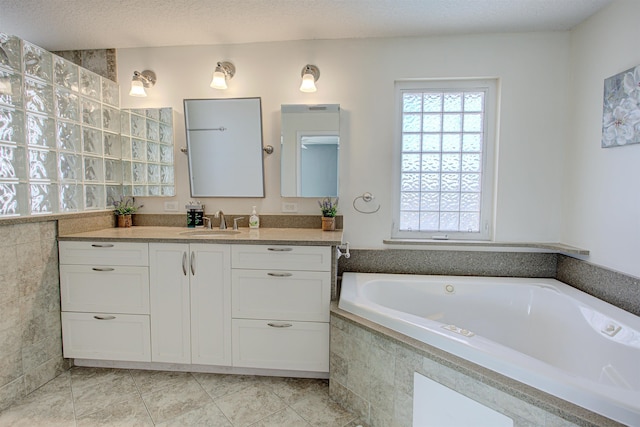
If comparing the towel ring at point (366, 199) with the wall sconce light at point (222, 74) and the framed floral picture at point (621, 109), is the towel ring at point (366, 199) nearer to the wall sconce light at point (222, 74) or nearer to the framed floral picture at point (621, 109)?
the wall sconce light at point (222, 74)

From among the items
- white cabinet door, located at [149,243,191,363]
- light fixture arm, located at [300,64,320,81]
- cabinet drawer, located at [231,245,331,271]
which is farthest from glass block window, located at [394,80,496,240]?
white cabinet door, located at [149,243,191,363]

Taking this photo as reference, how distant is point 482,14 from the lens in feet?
6.29

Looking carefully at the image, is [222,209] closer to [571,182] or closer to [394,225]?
[394,225]

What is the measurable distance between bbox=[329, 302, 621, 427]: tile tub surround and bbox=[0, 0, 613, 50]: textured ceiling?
71.5 inches

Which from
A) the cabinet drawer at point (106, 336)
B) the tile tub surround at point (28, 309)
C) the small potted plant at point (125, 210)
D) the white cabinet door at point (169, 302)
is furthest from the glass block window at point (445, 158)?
the tile tub surround at point (28, 309)

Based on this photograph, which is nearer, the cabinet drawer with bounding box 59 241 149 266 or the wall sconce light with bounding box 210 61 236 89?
the cabinet drawer with bounding box 59 241 149 266

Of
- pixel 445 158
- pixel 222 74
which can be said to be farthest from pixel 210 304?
pixel 445 158

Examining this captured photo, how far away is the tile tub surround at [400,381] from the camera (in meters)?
0.98

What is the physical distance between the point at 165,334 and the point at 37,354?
2.38 ft

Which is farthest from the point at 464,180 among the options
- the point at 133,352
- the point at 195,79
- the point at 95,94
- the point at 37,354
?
the point at 37,354

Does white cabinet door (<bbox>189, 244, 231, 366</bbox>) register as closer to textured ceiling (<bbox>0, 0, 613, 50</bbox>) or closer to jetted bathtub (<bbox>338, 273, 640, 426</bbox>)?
jetted bathtub (<bbox>338, 273, 640, 426</bbox>)

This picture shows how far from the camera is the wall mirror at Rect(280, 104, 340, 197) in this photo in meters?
2.26

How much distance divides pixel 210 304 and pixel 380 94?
6.07 feet

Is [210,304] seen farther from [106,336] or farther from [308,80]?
[308,80]
